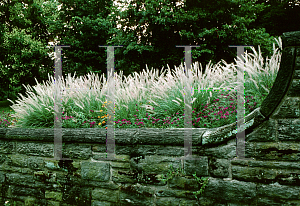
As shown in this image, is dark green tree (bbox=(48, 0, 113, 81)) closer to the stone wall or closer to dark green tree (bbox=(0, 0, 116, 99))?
dark green tree (bbox=(0, 0, 116, 99))

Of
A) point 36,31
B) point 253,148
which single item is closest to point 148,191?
point 253,148

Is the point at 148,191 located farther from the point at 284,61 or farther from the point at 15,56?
the point at 15,56

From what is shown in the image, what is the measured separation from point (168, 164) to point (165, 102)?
1093 mm

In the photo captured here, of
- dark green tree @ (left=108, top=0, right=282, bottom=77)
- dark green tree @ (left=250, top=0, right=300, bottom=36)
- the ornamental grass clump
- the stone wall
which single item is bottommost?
the stone wall

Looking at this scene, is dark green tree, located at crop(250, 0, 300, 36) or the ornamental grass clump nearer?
the ornamental grass clump

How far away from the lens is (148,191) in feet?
9.31

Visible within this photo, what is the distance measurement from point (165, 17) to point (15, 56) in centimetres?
971

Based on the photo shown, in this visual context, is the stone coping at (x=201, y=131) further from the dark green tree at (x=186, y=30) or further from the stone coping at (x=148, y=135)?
the dark green tree at (x=186, y=30)

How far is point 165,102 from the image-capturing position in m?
3.59

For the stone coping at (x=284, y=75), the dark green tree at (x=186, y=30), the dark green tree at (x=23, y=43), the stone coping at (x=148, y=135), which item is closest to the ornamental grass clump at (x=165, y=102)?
the stone coping at (x=148, y=135)

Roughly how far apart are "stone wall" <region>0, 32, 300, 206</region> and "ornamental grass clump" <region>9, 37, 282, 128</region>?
0.46 m

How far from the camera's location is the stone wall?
2287mm

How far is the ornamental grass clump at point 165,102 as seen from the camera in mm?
3186

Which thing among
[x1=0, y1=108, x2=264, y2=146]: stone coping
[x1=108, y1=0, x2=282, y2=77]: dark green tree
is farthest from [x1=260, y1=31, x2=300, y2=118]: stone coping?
[x1=108, y1=0, x2=282, y2=77]: dark green tree
